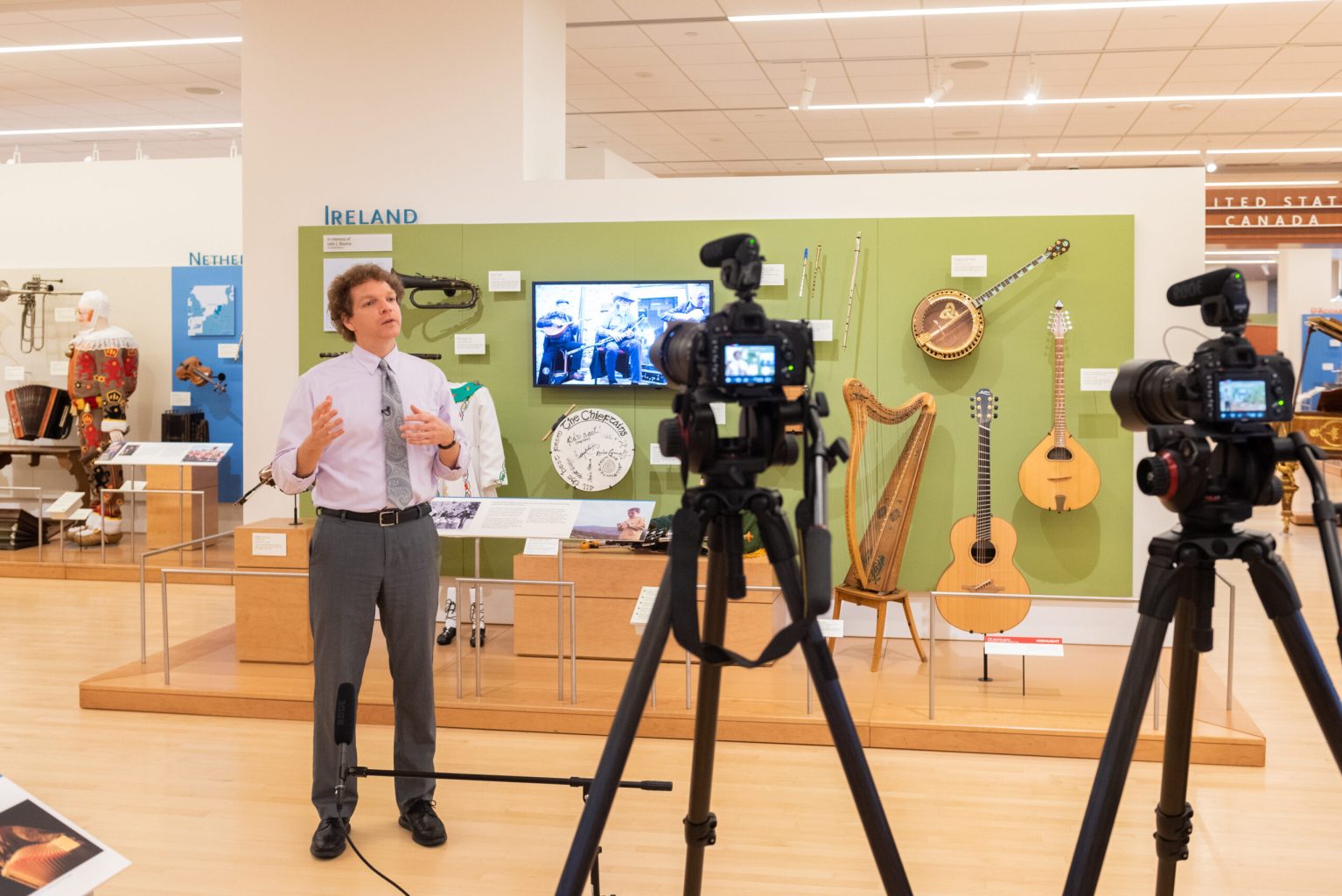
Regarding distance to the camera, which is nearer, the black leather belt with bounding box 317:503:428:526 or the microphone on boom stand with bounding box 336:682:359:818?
the microphone on boom stand with bounding box 336:682:359:818

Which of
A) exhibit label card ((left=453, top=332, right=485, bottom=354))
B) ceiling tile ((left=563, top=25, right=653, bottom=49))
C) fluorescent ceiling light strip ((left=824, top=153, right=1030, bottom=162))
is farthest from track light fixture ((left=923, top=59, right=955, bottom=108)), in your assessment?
exhibit label card ((left=453, top=332, right=485, bottom=354))

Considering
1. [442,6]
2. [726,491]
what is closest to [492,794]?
[726,491]

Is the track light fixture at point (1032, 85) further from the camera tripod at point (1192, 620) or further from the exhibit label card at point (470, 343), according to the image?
the camera tripod at point (1192, 620)

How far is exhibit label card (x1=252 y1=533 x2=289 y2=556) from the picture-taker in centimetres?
573

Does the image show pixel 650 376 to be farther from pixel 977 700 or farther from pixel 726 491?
pixel 726 491

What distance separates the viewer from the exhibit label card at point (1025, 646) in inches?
188

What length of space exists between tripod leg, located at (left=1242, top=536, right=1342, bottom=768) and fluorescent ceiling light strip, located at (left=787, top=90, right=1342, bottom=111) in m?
9.70

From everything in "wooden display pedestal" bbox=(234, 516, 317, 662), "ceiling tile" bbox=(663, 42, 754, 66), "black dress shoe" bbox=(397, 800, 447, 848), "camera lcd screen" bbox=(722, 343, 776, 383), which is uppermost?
"ceiling tile" bbox=(663, 42, 754, 66)

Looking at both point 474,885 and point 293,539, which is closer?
point 474,885

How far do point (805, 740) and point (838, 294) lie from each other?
2.55 meters

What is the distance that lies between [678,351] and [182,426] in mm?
8265

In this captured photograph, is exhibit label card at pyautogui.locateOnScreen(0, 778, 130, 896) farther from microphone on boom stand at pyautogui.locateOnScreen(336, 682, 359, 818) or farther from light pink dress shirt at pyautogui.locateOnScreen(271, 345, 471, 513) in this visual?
light pink dress shirt at pyautogui.locateOnScreen(271, 345, 471, 513)

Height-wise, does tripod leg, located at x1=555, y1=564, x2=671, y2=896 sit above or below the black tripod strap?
below

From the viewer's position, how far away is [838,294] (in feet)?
20.9
